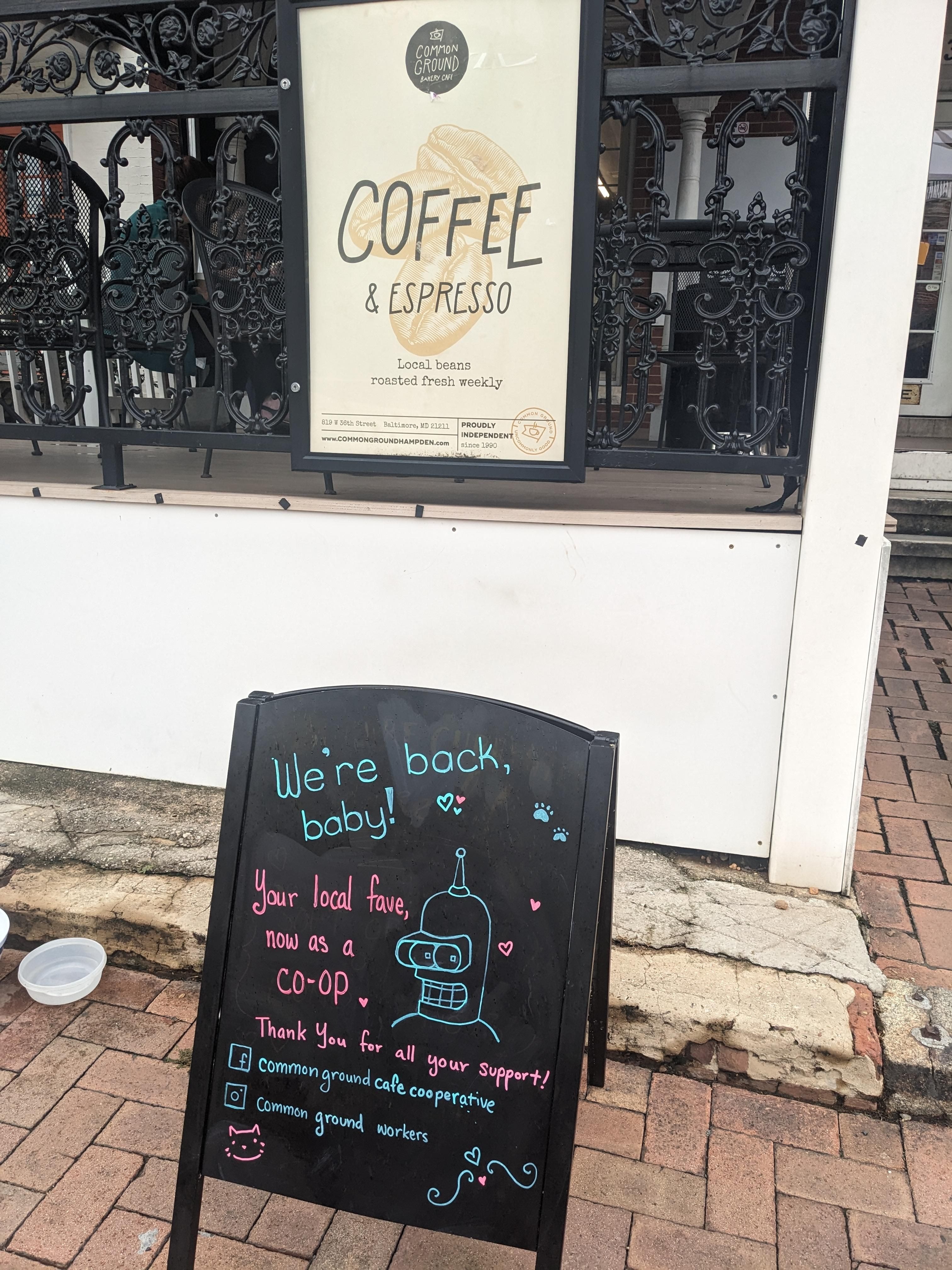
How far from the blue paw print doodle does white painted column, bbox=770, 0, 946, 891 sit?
1.53 meters

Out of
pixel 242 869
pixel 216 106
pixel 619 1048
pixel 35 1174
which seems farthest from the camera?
pixel 216 106

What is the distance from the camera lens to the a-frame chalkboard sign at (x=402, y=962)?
1.59m

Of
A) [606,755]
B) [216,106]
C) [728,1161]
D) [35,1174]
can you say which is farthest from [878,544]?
[35,1174]

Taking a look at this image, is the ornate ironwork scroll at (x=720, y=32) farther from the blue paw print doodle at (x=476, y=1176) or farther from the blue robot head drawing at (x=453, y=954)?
the blue paw print doodle at (x=476, y=1176)

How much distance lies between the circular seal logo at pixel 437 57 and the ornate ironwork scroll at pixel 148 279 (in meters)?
0.85

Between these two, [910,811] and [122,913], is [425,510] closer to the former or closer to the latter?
[122,913]

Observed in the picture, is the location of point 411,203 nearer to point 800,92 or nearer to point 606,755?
point 800,92

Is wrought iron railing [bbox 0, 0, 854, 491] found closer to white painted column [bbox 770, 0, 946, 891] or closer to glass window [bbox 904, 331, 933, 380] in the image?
white painted column [bbox 770, 0, 946, 891]

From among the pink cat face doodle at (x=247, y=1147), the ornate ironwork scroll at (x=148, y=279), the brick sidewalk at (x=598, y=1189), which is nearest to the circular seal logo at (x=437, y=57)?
the ornate ironwork scroll at (x=148, y=279)

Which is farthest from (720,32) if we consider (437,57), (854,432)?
(854,432)

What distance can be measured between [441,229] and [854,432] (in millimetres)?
1282

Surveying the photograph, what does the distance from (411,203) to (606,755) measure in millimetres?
1817

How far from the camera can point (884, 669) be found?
4.86 metres

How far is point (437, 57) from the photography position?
2514 millimetres
